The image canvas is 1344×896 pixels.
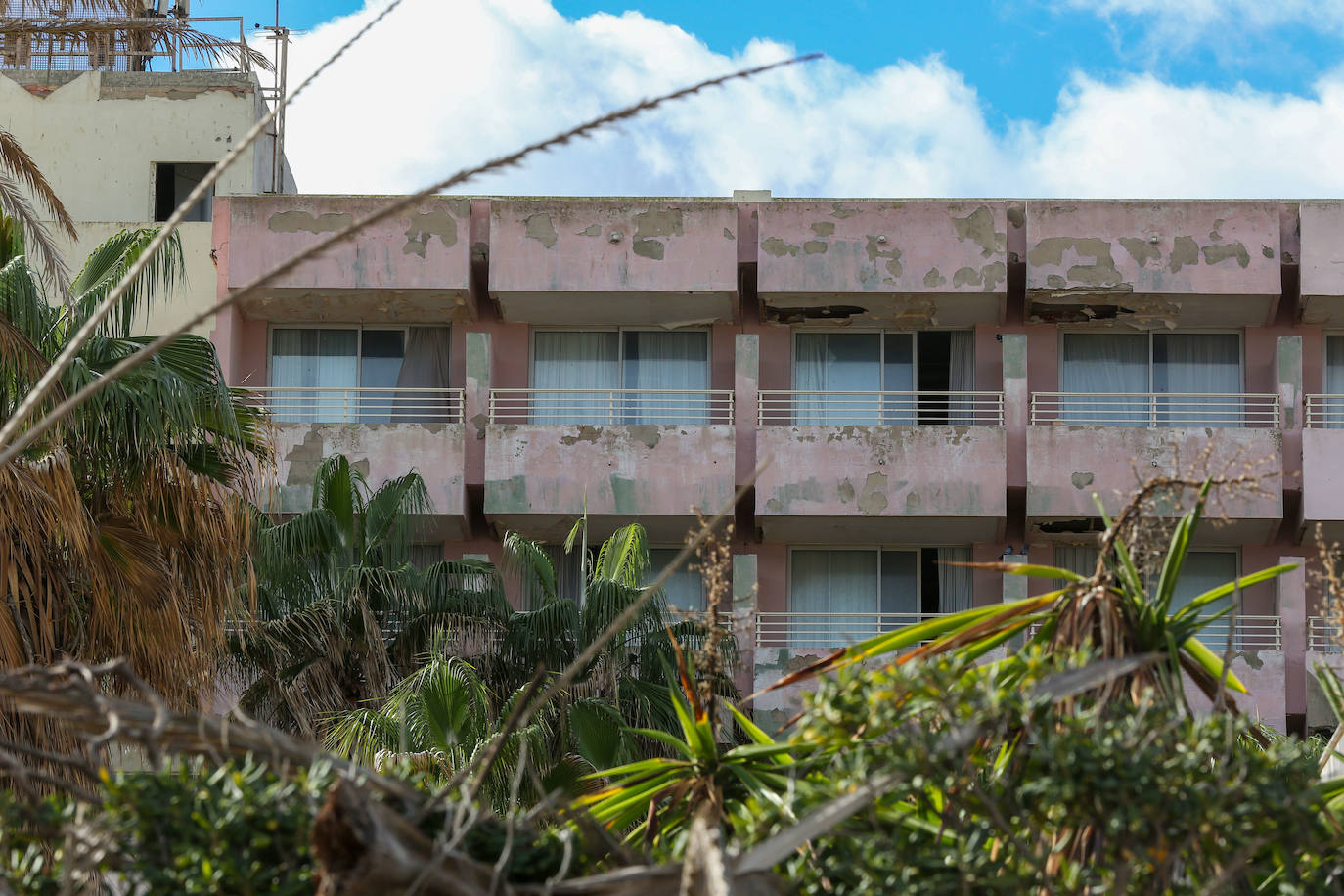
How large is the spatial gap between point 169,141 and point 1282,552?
15.8 meters

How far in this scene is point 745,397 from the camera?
21375 mm

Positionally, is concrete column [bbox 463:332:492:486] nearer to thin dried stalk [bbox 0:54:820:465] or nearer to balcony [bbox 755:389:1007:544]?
balcony [bbox 755:389:1007:544]

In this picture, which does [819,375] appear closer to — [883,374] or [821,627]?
[883,374]

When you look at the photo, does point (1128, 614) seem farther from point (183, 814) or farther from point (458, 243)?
point (458, 243)

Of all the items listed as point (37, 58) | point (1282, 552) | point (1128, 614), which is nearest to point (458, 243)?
point (37, 58)

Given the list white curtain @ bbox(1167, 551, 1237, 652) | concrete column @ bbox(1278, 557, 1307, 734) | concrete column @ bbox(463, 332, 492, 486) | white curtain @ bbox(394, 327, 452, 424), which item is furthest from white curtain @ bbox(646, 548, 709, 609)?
concrete column @ bbox(1278, 557, 1307, 734)

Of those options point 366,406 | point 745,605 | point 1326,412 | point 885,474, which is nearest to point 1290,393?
point 1326,412

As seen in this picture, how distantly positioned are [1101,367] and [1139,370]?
1.57 feet

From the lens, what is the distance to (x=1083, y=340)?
22234 mm

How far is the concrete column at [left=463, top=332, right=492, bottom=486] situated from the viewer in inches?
831

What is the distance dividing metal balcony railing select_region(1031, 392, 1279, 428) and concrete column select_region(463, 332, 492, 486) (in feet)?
22.6

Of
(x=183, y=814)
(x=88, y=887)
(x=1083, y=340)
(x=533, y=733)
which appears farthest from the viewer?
(x=1083, y=340)

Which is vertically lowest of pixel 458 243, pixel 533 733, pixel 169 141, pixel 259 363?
pixel 533 733

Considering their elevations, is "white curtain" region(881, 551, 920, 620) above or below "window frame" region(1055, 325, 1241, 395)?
below
